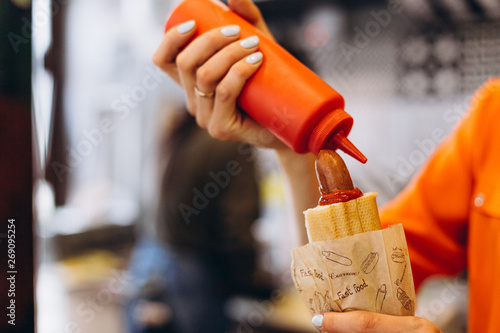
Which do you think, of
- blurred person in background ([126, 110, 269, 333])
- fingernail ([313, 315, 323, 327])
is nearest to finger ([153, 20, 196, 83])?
fingernail ([313, 315, 323, 327])

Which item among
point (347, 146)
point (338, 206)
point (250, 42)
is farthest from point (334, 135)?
point (250, 42)

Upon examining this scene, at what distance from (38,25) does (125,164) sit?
3111 mm

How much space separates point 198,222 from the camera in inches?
83.3

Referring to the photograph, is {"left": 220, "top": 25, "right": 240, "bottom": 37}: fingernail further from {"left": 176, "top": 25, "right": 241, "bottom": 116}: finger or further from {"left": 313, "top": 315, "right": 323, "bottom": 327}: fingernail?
{"left": 313, "top": 315, "right": 323, "bottom": 327}: fingernail

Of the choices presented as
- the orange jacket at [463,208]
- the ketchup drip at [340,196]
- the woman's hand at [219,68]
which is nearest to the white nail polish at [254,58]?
the woman's hand at [219,68]

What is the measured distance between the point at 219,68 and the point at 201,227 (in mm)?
1482

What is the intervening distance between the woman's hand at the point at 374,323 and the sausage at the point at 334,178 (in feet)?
0.56

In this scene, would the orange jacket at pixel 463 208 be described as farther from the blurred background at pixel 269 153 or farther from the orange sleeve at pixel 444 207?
the blurred background at pixel 269 153

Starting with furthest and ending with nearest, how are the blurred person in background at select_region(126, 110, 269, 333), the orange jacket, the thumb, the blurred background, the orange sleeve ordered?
the blurred background → the blurred person in background at select_region(126, 110, 269, 333) → the orange sleeve → the orange jacket → the thumb

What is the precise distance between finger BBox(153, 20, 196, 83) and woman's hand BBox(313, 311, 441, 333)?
0.59 meters

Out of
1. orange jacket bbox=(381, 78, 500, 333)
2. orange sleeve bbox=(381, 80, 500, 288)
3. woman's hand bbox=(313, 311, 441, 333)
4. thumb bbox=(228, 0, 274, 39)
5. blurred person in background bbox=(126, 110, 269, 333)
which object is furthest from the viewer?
blurred person in background bbox=(126, 110, 269, 333)

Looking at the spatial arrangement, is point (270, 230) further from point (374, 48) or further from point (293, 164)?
point (293, 164)

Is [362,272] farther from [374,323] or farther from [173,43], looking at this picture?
[173,43]

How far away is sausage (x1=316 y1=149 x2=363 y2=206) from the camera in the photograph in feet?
1.83
